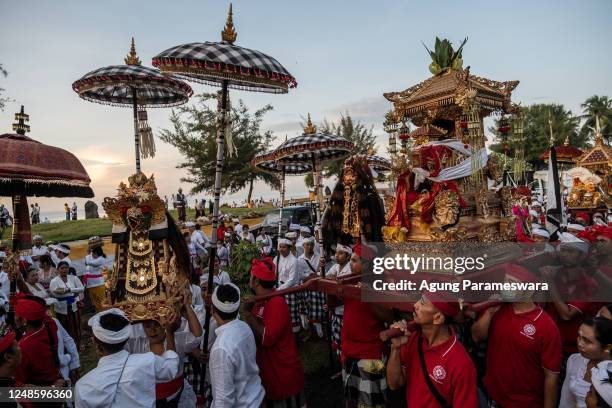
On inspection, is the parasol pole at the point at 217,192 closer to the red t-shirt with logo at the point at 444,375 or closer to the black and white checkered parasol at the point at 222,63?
the black and white checkered parasol at the point at 222,63

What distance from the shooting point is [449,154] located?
22.2ft

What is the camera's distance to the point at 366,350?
3684 millimetres

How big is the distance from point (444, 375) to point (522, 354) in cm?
92

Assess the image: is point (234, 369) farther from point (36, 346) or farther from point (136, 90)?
point (136, 90)

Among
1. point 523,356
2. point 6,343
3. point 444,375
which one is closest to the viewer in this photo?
point 444,375

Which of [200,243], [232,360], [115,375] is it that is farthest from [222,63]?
[200,243]

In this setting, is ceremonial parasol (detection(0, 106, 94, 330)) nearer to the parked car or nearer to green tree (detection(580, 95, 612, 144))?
the parked car

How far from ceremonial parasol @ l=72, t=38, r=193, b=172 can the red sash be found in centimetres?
381

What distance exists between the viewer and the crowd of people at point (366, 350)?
2.54 meters

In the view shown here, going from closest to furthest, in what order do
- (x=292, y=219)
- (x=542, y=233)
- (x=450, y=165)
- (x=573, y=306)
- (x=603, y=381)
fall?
(x=603, y=381), (x=573, y=306), (x=542, y=233), (x=450, y=165), (x=292, y=219)

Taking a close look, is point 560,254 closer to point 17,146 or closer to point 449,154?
point 449,154

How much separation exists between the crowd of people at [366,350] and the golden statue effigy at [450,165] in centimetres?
149

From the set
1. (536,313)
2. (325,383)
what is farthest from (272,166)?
(536,313)

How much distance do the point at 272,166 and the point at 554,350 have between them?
8912 millimetres
